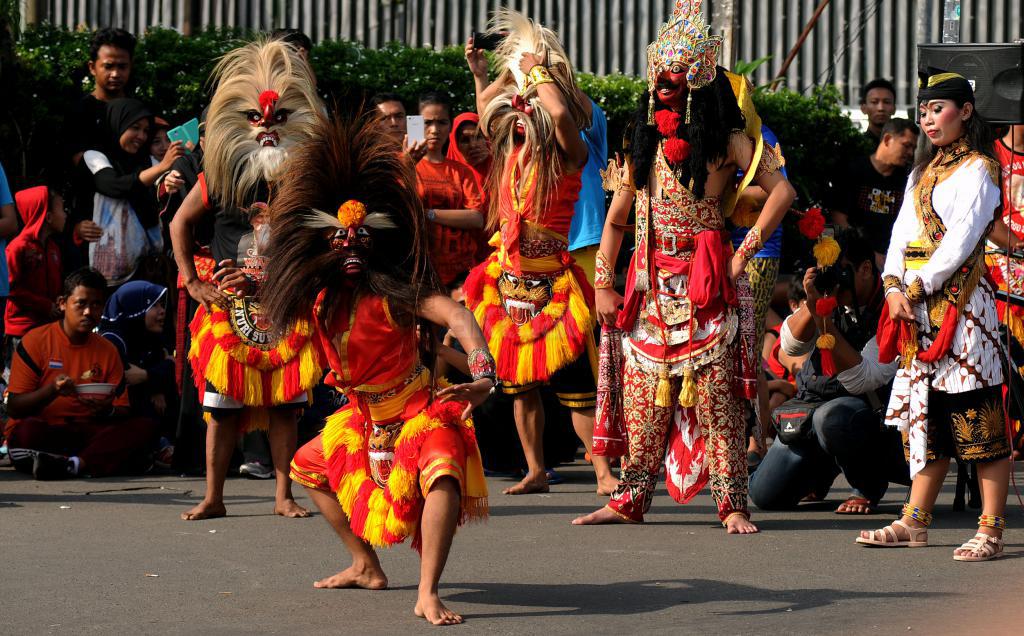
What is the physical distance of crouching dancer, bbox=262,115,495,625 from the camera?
4.96 metres

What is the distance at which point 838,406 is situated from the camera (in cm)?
670

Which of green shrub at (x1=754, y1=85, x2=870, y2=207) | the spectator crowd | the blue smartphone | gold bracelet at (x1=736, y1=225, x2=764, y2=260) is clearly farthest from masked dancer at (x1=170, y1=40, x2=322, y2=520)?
green shrub at (x1=754, y1=85, x2=870, y2=207)

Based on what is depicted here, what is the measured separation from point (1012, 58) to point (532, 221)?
238cm

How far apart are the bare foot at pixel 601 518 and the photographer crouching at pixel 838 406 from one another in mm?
791

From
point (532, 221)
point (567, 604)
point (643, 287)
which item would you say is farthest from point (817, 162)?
point (567, 604)

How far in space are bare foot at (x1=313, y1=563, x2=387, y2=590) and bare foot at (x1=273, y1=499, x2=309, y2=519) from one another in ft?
5.24

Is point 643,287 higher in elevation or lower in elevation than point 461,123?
lower

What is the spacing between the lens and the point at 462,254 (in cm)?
899

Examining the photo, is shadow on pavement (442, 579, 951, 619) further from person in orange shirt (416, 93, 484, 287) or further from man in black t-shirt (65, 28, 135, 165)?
man in black t-shirt (65, 28, 135, 165)

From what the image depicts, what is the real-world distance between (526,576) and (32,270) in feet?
15.9

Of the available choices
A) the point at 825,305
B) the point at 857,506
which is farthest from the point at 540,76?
the point at 857,506

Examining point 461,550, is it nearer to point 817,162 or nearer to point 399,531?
point 399,531

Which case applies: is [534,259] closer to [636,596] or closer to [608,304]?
[608,304]

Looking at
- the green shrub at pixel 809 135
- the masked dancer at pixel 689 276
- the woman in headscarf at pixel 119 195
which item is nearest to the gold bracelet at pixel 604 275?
the masked dancer at pixel 689 276
